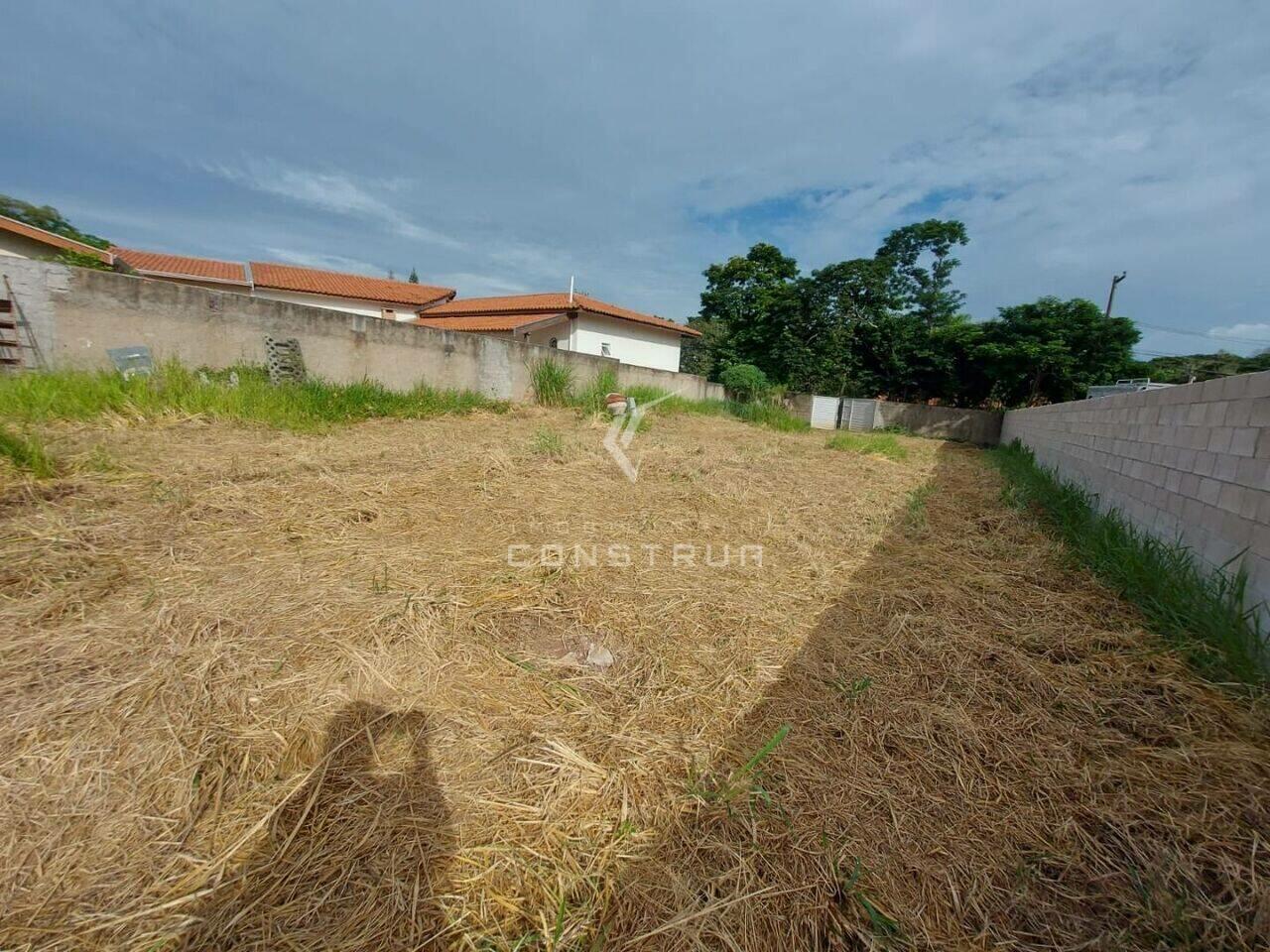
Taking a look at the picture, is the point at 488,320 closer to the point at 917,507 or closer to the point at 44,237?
the point at 44,237

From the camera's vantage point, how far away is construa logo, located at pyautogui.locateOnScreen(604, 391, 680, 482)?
172 inches

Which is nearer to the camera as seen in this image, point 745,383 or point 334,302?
point 745,383

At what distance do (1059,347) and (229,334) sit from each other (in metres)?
18.7

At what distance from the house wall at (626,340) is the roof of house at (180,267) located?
36.9 feet

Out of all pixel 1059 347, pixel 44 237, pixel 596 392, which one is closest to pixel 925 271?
pixel 1059 347

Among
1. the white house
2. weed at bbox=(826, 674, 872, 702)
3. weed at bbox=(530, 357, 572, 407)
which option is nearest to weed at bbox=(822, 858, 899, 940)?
weed at bbox=(826, 674, 872, 702)

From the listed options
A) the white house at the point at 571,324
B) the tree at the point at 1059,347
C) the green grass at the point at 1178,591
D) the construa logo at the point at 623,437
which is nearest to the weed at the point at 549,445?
the construa logo at the point at 623,437

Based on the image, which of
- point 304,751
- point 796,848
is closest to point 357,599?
point 304,751

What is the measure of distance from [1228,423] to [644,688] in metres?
→ 2.84

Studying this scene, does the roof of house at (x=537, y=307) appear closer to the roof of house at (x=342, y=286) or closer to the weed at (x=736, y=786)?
the roof of house at (x=342, y=286)

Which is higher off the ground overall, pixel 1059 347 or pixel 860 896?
pixel 1059 347

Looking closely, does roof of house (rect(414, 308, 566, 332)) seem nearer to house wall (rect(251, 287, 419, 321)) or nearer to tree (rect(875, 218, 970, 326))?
house wall (rect(251, 287, 419, 321))

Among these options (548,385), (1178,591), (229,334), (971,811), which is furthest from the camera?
(548,385)

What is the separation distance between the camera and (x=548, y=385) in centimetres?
868
